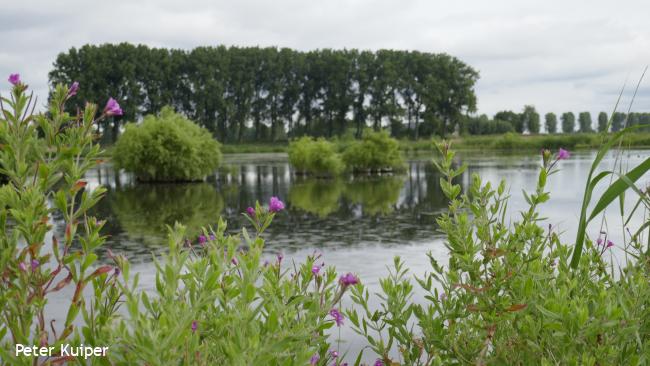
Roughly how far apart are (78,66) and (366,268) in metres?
69.4

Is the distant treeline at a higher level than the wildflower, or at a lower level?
higher

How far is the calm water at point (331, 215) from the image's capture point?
11.5m

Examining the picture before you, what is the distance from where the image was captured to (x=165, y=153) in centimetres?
3250

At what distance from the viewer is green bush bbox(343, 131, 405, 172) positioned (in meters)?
36.3

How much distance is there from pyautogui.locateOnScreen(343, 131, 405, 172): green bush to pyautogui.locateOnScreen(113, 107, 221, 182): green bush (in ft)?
25.7

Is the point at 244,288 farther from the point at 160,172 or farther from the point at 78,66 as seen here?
the point at 78,66

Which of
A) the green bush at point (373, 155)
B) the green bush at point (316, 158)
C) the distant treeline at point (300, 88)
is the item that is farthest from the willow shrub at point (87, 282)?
the distant treeline at point (300, 88)

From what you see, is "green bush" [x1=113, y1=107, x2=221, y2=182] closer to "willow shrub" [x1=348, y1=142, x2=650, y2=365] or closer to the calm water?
the calm water

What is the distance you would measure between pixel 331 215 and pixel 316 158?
16847mm

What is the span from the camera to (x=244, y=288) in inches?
72.9

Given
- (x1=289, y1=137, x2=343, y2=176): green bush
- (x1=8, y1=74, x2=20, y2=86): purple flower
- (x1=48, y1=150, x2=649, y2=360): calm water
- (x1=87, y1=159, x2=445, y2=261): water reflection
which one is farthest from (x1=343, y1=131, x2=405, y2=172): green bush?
(x1=8, y1=74, x2=20, y2=86): purple flower

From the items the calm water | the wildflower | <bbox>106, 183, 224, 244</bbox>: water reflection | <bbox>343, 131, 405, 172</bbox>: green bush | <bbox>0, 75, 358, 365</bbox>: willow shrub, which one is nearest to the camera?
<bbox>0, 75, 358, 365</bbox>: willow shrub

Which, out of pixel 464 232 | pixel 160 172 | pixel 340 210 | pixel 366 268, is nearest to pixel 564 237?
pixel 366 268

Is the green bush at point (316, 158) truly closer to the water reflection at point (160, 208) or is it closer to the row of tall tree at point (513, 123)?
the water reflection at point (160, 208)
